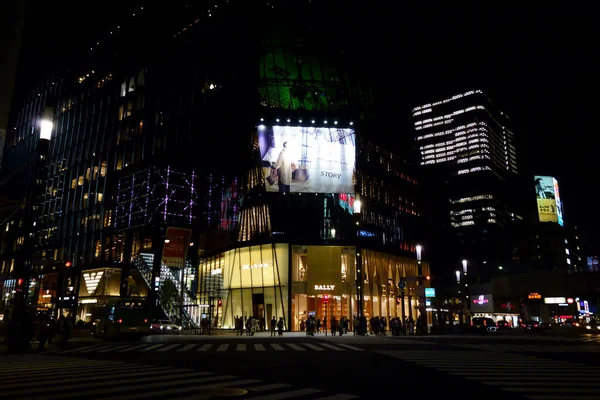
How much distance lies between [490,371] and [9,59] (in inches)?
545

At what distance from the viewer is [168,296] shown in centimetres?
4478

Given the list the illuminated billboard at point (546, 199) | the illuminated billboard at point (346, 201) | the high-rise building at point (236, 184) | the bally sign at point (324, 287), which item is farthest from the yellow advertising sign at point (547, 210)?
the bally sign at point (324, 287)

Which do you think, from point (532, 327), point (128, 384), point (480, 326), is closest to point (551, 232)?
point (532, 327)

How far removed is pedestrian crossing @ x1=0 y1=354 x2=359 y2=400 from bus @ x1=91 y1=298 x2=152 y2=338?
1789 cm

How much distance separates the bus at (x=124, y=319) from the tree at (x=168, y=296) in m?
12.1

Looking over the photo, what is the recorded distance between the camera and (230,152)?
184 feet

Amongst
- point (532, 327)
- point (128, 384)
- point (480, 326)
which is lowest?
point (532, 327)

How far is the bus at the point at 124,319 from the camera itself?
99.6 feet

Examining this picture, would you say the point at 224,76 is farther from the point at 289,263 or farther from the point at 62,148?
the point at 62,148

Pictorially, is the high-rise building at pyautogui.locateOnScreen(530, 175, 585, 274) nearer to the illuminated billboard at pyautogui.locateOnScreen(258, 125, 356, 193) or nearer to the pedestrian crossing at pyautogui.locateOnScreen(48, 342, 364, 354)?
the illuminated billboard at pyautogui.locateOnScreen(258, 125, 356, 193)

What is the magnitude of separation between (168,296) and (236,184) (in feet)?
56.1

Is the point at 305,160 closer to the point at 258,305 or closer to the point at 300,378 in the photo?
the point at 258,305

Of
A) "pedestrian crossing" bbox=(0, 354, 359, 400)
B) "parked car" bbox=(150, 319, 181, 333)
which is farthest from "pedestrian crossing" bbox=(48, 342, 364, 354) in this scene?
"parked car" bbox=(150, 319, 181, 333)

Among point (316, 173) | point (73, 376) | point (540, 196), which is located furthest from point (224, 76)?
point (540, 196)
